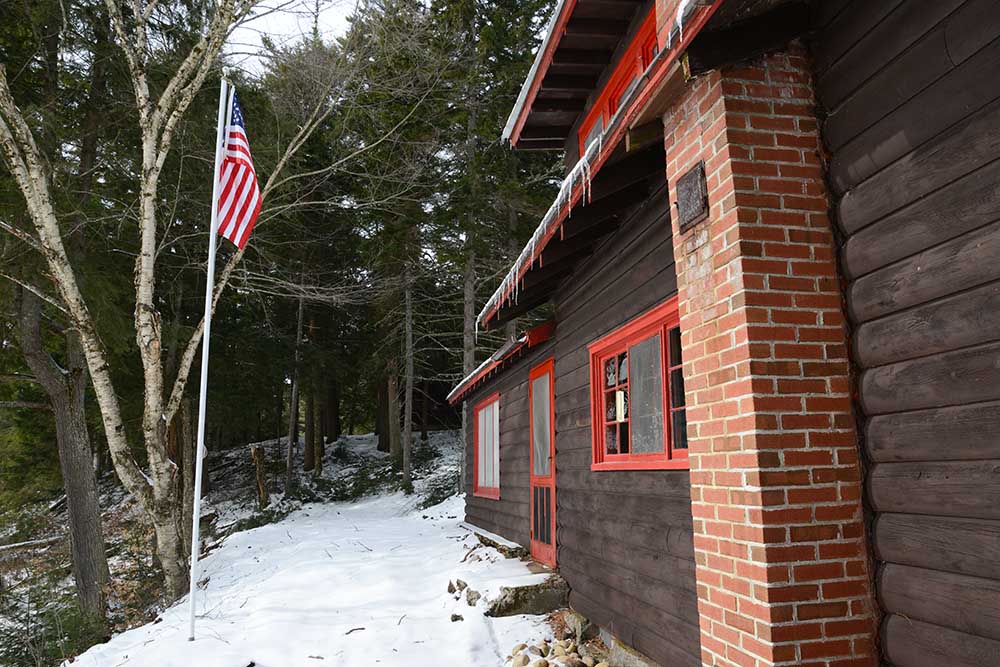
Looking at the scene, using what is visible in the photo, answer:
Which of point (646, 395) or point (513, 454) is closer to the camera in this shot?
point (646, 395)

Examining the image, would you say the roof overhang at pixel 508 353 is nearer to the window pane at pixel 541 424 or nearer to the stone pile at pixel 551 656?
the window pane at pixel 541 424

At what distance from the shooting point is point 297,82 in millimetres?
11336

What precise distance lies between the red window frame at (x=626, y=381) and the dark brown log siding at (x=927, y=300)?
158 cm

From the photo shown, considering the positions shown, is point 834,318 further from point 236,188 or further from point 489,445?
point 489,445

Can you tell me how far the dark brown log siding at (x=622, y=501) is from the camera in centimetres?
429

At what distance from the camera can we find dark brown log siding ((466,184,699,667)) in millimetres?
4285

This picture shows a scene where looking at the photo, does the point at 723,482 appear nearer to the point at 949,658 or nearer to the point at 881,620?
the point at 881,620

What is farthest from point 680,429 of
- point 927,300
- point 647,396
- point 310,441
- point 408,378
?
point 310,441

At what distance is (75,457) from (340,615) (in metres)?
6.35

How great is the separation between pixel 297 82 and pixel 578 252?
298 inches

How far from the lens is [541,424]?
26.8 feet

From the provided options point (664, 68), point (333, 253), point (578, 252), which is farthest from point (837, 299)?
point (333, 253)

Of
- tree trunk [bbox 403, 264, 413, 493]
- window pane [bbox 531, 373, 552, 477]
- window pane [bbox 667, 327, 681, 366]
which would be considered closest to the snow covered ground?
window pane [bbox 531, 373, 552, 477]

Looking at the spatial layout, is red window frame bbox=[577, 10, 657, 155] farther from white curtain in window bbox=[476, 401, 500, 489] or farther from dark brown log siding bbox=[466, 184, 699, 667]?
white curtain in window bbox=[476, 401, 500, 489]
